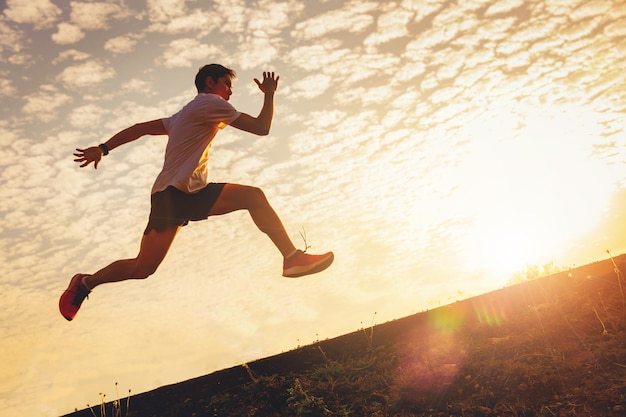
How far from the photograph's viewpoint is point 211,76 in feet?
14.0

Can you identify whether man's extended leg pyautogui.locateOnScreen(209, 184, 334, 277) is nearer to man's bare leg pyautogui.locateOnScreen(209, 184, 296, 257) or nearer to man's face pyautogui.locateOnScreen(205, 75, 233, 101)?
man's bare leg pyautogui.locateOnScreen(209, 184, 296, 257)

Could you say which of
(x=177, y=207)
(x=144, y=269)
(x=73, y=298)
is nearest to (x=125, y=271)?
(x=144, y=269)

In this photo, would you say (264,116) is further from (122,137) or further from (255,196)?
(122,137)

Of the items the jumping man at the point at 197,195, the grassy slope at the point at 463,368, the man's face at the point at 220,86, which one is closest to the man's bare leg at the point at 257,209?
the jumping man at the point at 197,195

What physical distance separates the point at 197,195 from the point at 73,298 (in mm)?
1536

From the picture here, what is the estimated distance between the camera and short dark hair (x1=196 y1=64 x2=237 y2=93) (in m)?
4.28

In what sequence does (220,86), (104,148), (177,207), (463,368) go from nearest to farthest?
(463,368) < (177,207) < (220,86) < (104,148)

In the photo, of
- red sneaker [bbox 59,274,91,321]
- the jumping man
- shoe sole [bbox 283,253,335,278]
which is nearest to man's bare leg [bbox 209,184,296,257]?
the jumping man

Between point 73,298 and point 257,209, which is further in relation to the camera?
point 73,298

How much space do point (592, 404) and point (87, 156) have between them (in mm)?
4331

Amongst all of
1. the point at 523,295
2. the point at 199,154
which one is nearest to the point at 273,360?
the point at 199,154

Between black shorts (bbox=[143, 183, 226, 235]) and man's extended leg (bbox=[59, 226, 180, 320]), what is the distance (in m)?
0.07

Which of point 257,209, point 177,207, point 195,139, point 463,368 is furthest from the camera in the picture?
point 257,209

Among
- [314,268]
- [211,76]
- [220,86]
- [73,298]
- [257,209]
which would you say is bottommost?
[314,268]
